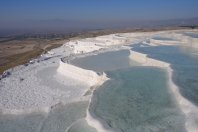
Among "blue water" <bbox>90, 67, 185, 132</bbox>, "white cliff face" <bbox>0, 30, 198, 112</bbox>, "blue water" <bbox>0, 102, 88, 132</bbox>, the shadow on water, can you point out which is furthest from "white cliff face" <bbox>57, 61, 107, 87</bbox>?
the shadow on water

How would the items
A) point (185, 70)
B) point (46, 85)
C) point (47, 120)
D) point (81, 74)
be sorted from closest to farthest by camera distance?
point (47, 120), point (185, 70), point (46, 85), point (81, 74)

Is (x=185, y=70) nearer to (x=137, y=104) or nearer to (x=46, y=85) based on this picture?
(x=137, y=104)

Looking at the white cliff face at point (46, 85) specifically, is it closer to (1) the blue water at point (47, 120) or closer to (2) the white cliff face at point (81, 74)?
(2) the white cliff face at point (81, 74)

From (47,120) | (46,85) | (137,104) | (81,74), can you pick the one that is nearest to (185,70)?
(137,104)

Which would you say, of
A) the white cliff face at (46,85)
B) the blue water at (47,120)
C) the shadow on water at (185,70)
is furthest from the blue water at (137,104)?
the white cliff face at (46,85)

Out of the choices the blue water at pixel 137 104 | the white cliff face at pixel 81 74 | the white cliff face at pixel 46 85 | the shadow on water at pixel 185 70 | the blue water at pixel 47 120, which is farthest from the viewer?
the white cliff face at pixel 81 74

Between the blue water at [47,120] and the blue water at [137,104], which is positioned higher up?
the blue water at [137,104]

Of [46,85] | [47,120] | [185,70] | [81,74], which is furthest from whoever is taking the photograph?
[81,74]

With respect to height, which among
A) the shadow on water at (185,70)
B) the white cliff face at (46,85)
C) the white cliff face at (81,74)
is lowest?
the white cliff face at (46,85)

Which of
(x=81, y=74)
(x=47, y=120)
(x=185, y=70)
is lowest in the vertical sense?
(x=47, y=120)

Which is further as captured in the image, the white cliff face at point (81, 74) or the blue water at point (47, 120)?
the white cliff face at point (81, 74)
